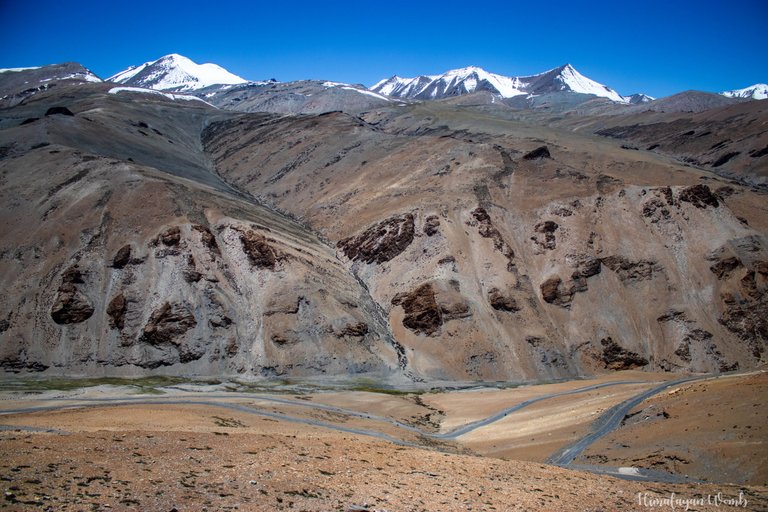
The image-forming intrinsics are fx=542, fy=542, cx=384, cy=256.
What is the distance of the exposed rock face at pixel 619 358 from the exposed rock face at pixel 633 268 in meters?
14.3

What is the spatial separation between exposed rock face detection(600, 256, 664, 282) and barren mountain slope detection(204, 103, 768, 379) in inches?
8.7

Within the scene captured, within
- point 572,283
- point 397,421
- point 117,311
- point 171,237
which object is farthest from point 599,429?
point 171,237

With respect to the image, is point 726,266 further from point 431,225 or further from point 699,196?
point 431,225

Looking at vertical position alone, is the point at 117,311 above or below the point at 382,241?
below

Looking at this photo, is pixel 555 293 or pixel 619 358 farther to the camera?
pixel 555 293

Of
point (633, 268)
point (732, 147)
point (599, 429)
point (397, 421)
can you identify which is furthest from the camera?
point (732, 147)

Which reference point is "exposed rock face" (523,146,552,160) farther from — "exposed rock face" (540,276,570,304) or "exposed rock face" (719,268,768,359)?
"exposed rock face" (719,268,768,359)

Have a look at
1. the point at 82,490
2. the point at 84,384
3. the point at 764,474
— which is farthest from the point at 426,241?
the point at 82,490

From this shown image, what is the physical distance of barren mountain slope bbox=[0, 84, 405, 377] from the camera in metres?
69.8

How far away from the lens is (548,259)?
305 feet

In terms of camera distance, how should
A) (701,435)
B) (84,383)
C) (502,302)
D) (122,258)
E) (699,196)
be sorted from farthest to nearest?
(699,196) < (502,302) < (122,258) < (84,383) < (701,435)

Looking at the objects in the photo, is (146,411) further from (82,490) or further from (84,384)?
(84,384)

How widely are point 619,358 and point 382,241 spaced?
41767 mm

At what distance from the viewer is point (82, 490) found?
1561cm
